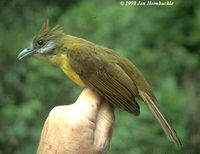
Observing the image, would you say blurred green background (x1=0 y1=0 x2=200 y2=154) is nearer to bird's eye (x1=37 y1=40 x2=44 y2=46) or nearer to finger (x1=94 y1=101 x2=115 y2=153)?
bird's eye (x1=37 y1=40 x2=44 y2=46)

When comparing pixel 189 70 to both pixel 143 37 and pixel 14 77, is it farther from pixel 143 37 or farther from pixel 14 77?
pixel 14 77

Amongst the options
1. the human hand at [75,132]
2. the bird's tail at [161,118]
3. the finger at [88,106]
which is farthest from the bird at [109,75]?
the human hand at [75,132]

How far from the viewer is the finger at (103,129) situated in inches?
121

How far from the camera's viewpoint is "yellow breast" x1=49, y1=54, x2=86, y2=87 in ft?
14.9

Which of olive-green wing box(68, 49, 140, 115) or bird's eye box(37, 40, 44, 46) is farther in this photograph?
bird's eye box(37, 40, 44, 46)

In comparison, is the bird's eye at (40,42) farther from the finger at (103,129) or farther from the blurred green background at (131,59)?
the finger at (103,129)

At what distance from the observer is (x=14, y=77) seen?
641 cm

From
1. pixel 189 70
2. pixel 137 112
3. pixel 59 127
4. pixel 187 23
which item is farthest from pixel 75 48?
pixel 187 23

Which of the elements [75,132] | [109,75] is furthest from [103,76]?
[75,132]

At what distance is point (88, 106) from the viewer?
3.27 meters

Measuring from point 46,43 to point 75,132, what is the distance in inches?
83.0

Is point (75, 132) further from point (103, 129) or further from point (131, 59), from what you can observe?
point (131, 59)

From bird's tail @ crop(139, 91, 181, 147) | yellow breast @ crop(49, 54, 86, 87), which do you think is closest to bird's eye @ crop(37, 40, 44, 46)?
yellow breast @ crop(49, 54, 86, 87)

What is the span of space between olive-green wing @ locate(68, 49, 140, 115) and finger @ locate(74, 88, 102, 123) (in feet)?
2.03
